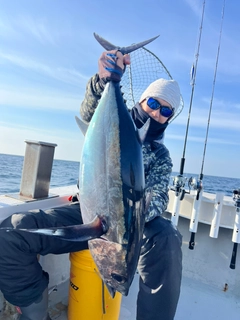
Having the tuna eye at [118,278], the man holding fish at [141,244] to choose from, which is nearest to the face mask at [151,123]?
the man holding fish at [141,244]

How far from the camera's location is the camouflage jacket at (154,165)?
216 centimetres

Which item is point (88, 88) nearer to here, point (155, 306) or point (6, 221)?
point (6, 221)

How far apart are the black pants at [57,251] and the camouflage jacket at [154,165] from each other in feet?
0.47

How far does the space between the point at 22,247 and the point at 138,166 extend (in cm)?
102

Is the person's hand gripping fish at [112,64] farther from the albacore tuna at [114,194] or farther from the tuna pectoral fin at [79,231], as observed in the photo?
the tuna pectoral fin at [79,231]

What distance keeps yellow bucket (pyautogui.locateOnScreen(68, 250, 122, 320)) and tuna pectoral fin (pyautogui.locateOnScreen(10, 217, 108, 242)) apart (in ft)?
2.91

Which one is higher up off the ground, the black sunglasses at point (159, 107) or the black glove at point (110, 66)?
the black glove at point (110, 66)

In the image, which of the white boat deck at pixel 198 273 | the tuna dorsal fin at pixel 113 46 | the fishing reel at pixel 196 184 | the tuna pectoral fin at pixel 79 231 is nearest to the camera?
the tuna pectoral fin at pixel 79 231

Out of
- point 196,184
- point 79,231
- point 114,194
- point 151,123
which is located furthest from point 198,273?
point 79,231

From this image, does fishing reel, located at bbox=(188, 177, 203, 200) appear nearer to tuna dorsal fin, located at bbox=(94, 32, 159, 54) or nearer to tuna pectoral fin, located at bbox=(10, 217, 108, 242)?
tuna dorsal fin, located at bbox=(94, 32, 159, 54)

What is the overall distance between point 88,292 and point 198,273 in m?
2.18

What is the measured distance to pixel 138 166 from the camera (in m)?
1.66

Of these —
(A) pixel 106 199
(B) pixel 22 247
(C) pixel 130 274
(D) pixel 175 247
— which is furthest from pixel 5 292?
(D) pixel 175 247

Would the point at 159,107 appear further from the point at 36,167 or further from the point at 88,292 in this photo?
the point at 88,292
